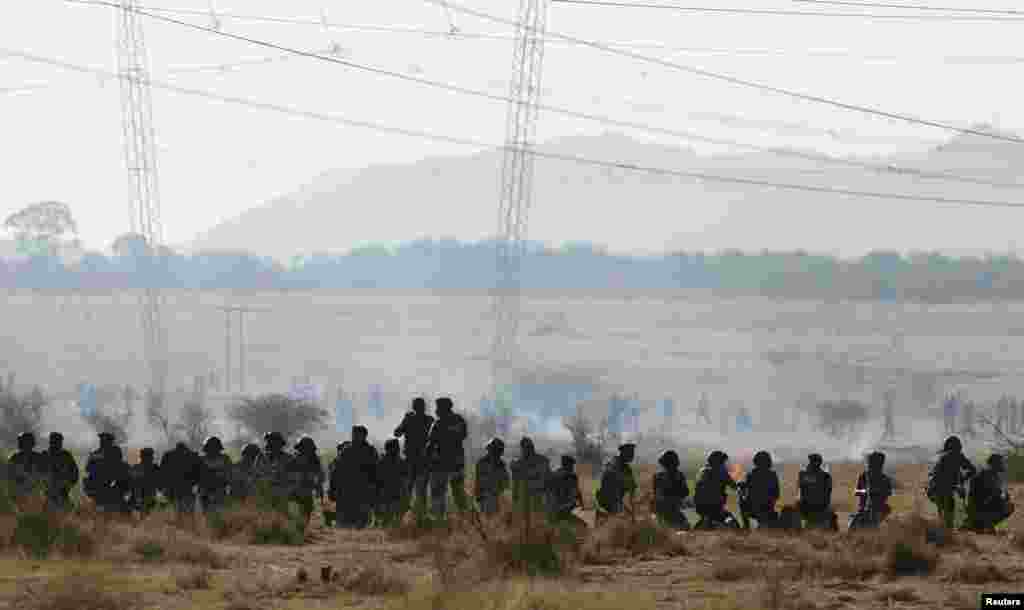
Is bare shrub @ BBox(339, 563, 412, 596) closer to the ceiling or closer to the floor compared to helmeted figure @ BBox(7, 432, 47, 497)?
closer to the floor

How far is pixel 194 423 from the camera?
6000cm

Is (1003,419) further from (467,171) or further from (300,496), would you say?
(467,171)

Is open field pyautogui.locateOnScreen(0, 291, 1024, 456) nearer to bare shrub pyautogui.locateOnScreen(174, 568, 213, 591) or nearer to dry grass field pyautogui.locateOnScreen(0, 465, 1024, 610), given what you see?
dry grass field pyautogui.locateOnScreen(0, 465, 1024, 610)

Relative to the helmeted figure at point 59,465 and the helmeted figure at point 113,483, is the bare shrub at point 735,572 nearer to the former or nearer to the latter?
the helmeted figure at point 59,465

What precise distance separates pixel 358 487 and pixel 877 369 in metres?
67.8

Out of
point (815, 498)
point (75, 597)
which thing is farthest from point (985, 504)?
point (75, 597)

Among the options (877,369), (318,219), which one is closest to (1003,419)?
(877,369)

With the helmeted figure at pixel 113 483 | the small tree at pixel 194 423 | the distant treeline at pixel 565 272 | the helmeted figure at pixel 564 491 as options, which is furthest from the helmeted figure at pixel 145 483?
the distant treeline at pixel 565 272

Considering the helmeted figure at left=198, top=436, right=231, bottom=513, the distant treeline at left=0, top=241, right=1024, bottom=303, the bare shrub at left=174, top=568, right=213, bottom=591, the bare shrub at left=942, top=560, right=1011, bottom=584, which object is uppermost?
the distant treeline at left=0, top=241, right=1024, bottom=303

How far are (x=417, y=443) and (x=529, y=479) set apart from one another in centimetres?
375

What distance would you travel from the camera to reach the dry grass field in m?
14.3

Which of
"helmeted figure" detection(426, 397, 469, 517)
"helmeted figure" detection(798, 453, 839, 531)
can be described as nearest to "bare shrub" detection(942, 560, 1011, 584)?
"helmeted figure" detection(798, 453, 839, 531)

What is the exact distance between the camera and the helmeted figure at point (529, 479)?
658 inches

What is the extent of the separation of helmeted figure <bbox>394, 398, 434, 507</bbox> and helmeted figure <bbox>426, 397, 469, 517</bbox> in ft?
0.34
